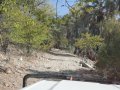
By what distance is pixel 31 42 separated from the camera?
24.7 metres

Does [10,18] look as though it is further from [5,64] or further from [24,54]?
[24,54]

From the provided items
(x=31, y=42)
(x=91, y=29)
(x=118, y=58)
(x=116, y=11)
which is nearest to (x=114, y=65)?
(x=118, y=58)

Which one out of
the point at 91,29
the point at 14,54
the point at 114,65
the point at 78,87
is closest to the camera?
the point at 78,87

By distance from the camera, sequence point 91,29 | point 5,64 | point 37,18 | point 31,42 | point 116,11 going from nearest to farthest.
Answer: point 37,18, point 5,64, point 31,42, point 116,11, point 91,29

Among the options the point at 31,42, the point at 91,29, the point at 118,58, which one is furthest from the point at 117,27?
the point at 91,29

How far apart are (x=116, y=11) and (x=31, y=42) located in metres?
23.3

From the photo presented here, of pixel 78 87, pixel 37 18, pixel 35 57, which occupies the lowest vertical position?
pixel 35 57

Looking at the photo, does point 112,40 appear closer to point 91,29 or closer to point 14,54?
point 14,54

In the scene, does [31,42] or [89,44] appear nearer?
[31,42]

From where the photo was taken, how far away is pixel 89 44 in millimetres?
48375

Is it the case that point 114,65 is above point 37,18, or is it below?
below

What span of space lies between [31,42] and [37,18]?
1246 cm

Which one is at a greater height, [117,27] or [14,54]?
[117,27]

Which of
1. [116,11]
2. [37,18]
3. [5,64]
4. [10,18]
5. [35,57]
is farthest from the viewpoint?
[116,11]
